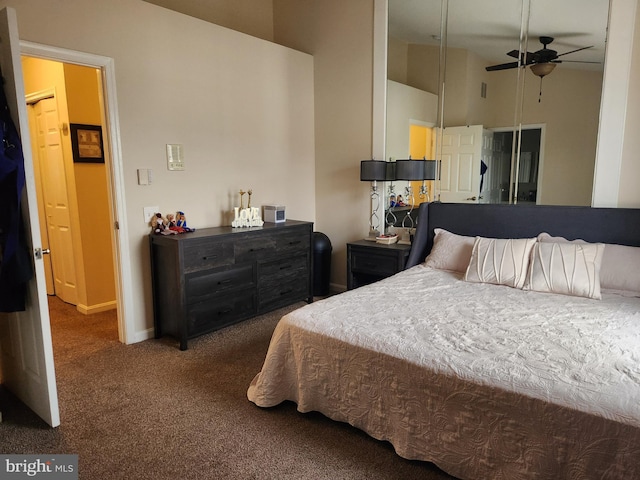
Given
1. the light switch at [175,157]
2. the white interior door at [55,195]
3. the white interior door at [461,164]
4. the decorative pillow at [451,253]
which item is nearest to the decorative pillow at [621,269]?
the decorative pillow at [451,253]

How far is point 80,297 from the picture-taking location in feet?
13.7

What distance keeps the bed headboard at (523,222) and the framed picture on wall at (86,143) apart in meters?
3.15

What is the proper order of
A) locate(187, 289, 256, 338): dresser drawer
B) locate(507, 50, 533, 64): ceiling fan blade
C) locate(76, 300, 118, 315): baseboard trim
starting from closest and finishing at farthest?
locate(187, 289, 256, 338): dresser drawer, locate(507, 50, 533, 64): ceiling fan blade, locate(76, 300, 118, 315): baseboard trim

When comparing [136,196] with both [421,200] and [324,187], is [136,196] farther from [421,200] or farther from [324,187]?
[421,200]

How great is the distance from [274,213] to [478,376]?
2853 mm

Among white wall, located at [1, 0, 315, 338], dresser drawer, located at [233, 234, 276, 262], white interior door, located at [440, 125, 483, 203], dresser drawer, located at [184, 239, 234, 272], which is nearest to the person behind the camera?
white wall, located at [1, 0, 315, 338]

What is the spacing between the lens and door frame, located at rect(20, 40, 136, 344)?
2.94 m

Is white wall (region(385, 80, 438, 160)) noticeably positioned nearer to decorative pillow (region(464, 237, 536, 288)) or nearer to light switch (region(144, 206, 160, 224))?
decorative pillow (region(464, 237, 536, 288))

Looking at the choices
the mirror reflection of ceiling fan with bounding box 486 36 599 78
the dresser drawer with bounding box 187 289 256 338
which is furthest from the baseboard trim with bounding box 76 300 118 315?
the mirror reflection of ceiling fan with bounding box 486 36 599 78

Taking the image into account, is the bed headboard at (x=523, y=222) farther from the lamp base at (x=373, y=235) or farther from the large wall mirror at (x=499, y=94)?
the lamp base at (x=373, y=235)

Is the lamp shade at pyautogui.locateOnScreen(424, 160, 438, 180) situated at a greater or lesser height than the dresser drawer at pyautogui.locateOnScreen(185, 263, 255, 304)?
greater

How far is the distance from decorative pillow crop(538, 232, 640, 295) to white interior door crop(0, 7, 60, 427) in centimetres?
333

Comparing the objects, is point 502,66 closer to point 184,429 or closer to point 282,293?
point 282,293

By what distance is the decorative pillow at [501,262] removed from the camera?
290 centimetres
